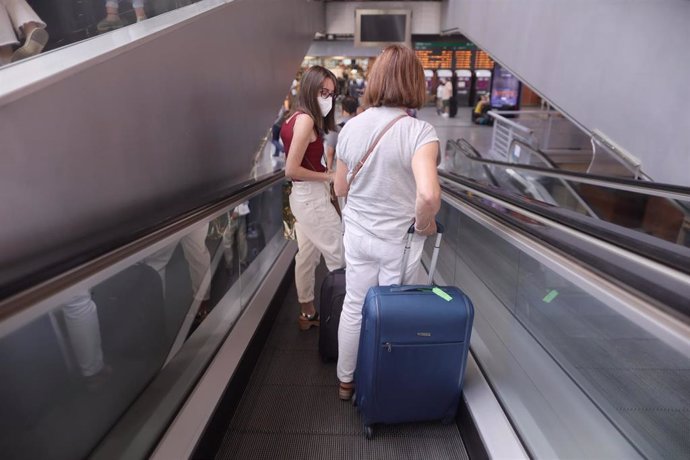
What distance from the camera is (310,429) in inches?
88.4

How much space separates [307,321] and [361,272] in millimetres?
1145

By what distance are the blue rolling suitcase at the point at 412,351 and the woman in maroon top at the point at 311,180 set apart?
36.8 inches

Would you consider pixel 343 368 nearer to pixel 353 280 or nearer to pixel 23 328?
pixel 353 280

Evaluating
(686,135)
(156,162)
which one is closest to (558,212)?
(156,162)

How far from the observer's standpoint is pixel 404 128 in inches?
76.7

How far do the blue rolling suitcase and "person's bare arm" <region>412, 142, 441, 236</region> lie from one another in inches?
10.7

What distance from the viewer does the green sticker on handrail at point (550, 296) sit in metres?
1.91

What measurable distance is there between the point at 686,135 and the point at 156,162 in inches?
165

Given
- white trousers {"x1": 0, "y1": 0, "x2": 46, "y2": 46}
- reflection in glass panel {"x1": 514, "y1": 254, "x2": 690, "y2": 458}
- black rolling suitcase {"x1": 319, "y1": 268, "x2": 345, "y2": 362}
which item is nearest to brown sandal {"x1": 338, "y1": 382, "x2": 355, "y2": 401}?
black rolling suitcase {"x1": 319, "y1": 268, "x2": 345, "y2": 362}

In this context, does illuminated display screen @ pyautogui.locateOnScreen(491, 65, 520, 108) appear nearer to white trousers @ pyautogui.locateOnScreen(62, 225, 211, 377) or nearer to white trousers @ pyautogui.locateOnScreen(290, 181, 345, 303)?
white trousers @ pyautogui.locateOnScreen(290, 181, 345, 303)

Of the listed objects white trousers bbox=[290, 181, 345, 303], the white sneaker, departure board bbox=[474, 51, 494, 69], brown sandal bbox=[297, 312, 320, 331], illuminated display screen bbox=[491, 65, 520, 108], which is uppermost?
the white sneaker

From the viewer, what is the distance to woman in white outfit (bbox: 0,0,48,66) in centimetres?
218

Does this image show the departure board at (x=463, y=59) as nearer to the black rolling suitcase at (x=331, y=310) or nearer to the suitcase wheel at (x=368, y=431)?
the black rolling suitcase at (x=331, y=310)

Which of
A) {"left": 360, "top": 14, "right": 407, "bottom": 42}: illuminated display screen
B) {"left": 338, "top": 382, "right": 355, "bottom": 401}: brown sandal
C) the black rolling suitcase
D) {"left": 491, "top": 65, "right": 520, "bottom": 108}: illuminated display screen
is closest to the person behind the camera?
{"left": 338, "top": 382, "right": 355, "bottom": 401}: brown sandal
